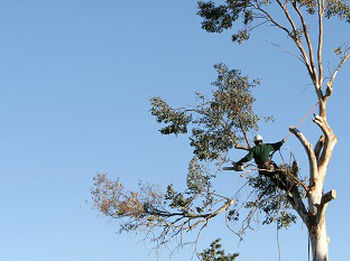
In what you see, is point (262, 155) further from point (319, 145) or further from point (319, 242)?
point (319, 242)

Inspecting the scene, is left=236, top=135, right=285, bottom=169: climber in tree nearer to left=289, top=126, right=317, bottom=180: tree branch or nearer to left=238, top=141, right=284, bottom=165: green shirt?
left=238, top=141, right=284, bottom=165: green shirt

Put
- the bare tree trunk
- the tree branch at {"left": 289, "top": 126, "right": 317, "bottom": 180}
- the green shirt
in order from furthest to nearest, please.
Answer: the tree branch at {"left": 289, "top": 126, "right": 317, "bottom": 180}, the green shirt, the bare tree trunk

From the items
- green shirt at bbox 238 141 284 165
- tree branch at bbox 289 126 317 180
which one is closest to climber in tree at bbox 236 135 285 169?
green shirt at bbox 238 141 284 165

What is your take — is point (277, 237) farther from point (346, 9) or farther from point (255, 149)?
point (346, 9)

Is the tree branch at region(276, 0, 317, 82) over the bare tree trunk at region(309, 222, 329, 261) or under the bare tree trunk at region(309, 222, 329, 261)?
over

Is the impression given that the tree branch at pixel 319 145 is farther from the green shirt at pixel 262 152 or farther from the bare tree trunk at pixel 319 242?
the bare tree trunk at pixel 319 242

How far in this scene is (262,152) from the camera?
1224 centimetres

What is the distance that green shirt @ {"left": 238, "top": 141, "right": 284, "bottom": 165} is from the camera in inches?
481

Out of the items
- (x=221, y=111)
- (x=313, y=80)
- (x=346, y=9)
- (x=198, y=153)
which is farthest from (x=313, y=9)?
(x=198, y=153)

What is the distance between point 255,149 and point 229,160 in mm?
2437

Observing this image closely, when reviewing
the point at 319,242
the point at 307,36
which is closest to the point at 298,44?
the point at 307,36

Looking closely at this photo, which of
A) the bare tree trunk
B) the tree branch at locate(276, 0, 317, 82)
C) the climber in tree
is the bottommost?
the bare tree trunk

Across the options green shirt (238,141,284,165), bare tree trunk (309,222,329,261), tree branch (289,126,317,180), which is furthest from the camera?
tree branch (289,126,317,180)

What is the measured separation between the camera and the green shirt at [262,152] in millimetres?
12219
